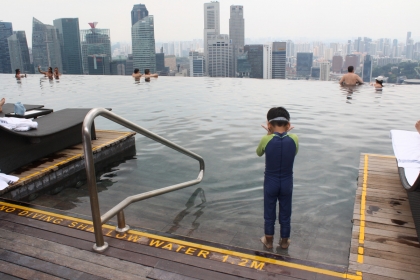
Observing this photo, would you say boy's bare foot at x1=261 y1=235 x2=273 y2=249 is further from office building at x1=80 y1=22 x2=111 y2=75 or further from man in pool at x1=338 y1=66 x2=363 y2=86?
office building at x1=80 y1=22 x2=111 y2=75

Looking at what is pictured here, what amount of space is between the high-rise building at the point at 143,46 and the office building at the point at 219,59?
20.3 meters

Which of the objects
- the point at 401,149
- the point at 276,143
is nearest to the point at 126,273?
the point at 276,143

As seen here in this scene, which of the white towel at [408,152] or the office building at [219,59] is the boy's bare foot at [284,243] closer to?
the white towel at [408,152]

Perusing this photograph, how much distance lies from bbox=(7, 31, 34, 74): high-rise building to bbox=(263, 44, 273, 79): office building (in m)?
68.7

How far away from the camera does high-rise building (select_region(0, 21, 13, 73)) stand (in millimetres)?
68500

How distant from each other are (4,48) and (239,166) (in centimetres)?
8083

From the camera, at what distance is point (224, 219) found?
4934 mm

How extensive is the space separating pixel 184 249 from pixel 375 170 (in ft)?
12.9

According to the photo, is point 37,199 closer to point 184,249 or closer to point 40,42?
point 184,249

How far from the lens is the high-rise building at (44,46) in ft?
354

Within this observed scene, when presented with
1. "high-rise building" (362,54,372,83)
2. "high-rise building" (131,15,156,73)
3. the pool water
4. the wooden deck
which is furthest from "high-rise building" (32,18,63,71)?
the wooden deck

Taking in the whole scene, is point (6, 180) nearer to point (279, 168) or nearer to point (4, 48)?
point (279, 168)

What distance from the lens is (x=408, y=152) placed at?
4977mm

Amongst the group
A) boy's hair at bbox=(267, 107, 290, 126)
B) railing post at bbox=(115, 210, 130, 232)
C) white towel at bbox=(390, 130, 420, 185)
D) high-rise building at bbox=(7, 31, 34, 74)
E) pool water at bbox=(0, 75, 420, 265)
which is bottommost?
pool water at bbox=(0, 75, 420, 265)
